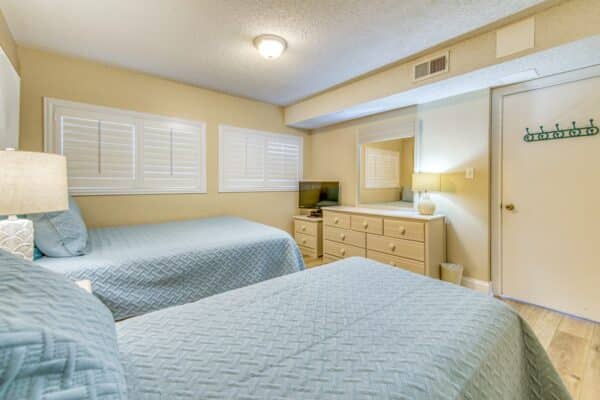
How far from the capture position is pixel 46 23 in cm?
218

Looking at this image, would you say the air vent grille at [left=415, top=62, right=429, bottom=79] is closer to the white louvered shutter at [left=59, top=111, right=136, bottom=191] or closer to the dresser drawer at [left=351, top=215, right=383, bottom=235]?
the dresser drawer at [left=351, top=215, right=383, bottom=235]

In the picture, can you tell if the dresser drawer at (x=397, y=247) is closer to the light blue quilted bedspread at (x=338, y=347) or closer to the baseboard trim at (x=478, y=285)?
the baseboard trim at (x=478, y=285)

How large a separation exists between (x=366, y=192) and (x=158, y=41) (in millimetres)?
3028

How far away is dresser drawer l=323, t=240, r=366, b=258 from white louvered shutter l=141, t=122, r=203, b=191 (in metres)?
1.95

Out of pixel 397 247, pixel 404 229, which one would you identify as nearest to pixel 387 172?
pixel 404 229

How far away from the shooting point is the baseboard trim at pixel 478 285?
280 centimetres

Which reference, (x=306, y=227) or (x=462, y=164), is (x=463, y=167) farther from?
(x=306, y=227)

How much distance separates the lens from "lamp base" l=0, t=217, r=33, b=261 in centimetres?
142

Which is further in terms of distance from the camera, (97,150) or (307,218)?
(307,218)

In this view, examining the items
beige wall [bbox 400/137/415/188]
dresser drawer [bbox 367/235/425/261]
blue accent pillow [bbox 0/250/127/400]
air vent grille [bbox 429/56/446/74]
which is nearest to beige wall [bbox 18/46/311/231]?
dresser drawer [bbox 367/235/425/261]

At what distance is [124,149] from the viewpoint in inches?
121

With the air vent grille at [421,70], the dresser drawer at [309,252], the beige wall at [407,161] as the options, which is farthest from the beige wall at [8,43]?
the beige wall at [407,161]

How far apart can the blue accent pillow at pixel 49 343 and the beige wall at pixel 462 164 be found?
127 inches

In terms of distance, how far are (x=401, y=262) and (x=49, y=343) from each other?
117 inches
